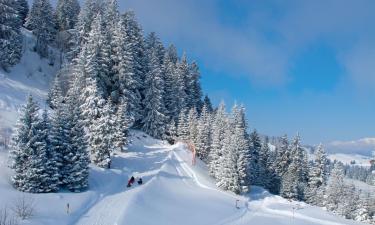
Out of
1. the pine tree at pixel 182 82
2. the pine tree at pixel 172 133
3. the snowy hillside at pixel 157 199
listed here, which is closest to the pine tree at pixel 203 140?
the snowy hillside at pixel 157 199


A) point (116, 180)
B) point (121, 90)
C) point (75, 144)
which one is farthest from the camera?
point (121, 90)

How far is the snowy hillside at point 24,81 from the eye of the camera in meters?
41.9

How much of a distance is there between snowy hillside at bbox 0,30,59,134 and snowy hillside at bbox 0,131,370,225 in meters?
10.6

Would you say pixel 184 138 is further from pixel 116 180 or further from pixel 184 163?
pixel 116 180

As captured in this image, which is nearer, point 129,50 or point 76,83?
point 76,83

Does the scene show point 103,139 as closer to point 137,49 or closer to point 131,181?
point 131,181

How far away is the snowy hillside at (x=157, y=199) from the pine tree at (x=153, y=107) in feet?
10.2

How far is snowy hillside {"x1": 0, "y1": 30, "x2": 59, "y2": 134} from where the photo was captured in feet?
137

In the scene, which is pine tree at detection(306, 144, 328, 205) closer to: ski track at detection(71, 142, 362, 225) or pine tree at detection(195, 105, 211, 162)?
pine tree at detection(195, 105, 211, 162)

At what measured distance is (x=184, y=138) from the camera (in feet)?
222

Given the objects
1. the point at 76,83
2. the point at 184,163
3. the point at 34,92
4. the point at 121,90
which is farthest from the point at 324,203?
the point at 34,92

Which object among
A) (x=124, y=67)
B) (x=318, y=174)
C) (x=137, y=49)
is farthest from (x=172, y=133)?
(x=318, y=174)

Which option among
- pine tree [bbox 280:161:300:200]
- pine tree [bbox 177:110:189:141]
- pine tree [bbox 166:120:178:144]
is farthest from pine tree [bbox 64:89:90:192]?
pine tree [bbox 280:161:300:200]

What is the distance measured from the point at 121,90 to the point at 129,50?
21.4 ft
